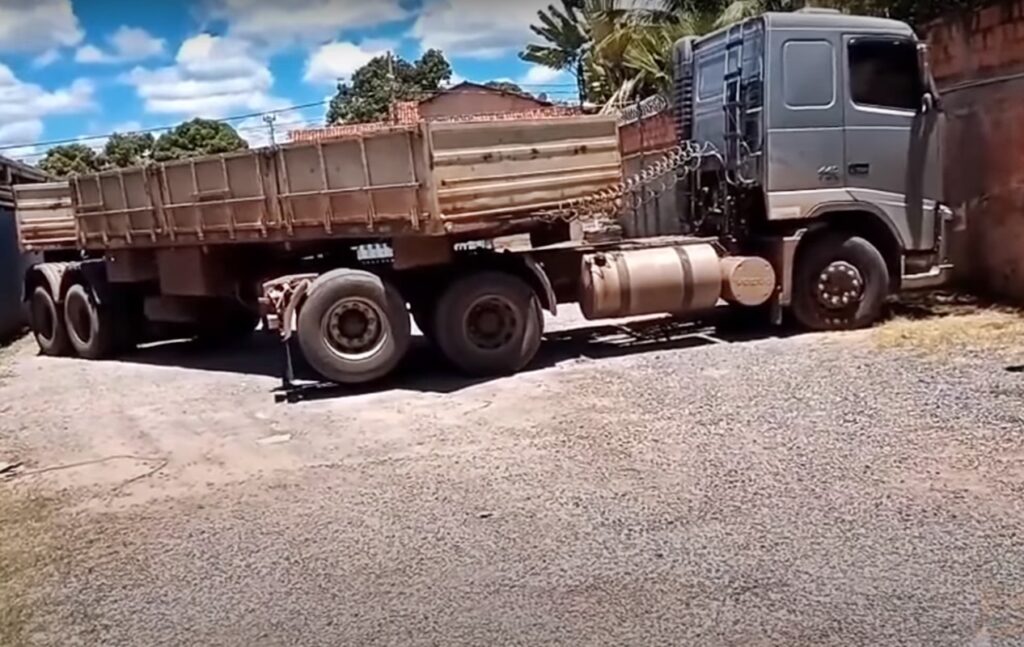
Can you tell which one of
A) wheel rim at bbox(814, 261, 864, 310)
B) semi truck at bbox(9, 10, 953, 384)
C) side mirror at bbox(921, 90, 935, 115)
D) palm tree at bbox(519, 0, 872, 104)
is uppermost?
palm tree at bbox(519, 0, 872, 104)

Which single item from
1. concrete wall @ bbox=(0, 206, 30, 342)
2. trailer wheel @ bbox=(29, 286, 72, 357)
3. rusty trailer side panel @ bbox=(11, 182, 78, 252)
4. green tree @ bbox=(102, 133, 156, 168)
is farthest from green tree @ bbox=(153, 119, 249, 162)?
trailer wheel @ bbox=(29, 286, 72, 357)

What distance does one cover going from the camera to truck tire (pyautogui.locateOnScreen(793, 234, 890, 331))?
10922 millimetres

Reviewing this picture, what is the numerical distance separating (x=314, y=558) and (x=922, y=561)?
2927mm

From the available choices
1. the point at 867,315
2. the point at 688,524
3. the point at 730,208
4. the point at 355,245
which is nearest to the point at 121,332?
the point at 355,245

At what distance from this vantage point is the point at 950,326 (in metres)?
10.7

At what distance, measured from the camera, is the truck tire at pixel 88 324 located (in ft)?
43.4

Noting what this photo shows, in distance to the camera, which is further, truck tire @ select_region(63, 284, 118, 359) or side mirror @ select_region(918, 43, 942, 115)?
truck tire @ select_region(63, 284, 118, 359)

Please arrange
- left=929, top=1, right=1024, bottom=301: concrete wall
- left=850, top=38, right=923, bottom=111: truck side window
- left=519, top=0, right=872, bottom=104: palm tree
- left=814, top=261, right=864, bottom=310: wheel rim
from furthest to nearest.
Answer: left=519, top=0, right=872, bottom=104: palm tree
left=929, top=1, right=1024, bottom=301: concrete wall
left=814, top=261, right=864, bottom=310: wheel rim
left=850, top=38, right=923, bottom=111: truck side window

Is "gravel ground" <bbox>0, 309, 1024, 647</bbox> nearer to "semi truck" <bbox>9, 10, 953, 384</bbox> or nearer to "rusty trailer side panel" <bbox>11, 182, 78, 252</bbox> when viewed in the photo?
"semi truck" <bbox>9, 10, 953, 384</bbox>

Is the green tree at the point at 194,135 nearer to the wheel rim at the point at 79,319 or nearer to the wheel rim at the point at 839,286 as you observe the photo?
the wheel rim at the point at 79,319

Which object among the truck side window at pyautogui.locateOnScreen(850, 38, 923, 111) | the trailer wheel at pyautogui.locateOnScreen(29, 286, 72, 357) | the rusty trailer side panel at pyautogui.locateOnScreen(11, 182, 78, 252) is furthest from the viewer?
the rusty trailer side panel at pyautogui.locateOnScreen(11, 182, 78, 252)

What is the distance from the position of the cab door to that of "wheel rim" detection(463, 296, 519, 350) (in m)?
3.83

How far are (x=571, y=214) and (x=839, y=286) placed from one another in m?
3.07

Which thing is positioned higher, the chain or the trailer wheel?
the chain
